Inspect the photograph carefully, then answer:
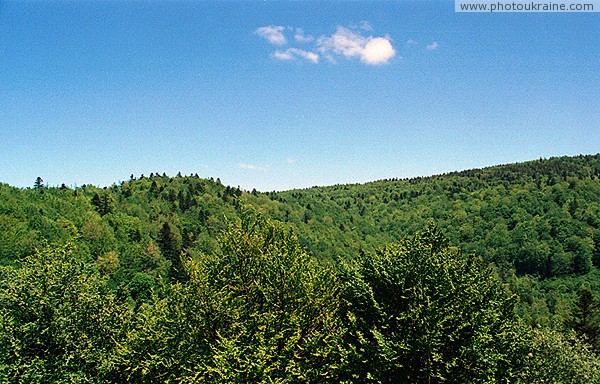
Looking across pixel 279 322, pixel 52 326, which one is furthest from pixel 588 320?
pixel 52 326

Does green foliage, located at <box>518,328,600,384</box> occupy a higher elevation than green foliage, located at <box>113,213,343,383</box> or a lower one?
lower

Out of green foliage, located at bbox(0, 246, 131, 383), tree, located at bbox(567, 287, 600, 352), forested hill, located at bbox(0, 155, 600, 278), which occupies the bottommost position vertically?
tree, located at bbox(567, 287, 600, 352)

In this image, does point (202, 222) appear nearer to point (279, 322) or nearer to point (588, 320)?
point (588, 320)

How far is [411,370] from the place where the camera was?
73.5 ft

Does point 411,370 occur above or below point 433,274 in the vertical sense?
below

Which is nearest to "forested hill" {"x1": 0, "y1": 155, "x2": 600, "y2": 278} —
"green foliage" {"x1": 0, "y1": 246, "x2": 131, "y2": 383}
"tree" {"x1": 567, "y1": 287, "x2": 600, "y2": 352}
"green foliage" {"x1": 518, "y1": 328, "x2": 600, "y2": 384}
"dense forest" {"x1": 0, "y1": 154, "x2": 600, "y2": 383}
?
"tree" {"x1": 567, "y1": 287, "x2": 600, "y2": 352}

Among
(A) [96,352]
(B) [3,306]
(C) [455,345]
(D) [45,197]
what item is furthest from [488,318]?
(D) [45,197]

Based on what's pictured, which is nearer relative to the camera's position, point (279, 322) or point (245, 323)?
point (245, 323)

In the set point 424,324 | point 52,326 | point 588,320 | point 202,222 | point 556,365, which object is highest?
point 202,222

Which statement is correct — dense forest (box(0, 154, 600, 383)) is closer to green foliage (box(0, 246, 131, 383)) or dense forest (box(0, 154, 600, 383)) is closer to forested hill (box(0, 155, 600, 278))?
green foliage (box(0, 246, 131, 383))

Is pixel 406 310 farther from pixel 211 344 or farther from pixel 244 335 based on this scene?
pixel 211 344

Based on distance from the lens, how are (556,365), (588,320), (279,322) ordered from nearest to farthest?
1. (279,322)
2. (556,365)
3. (588,320)

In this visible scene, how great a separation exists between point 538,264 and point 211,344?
16398 cm

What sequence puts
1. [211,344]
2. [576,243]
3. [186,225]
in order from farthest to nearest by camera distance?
[186,225], [576,243], [211,344]
